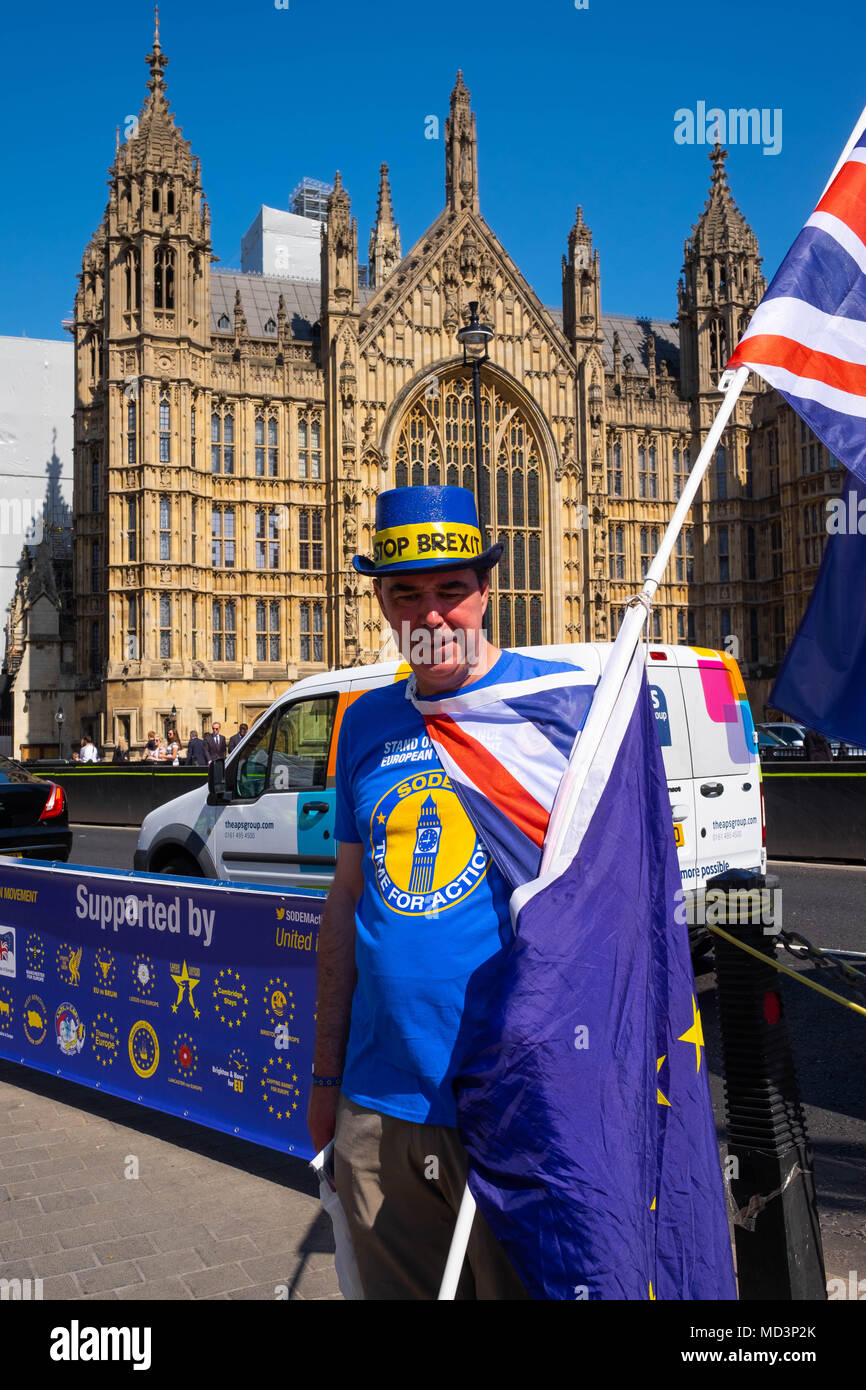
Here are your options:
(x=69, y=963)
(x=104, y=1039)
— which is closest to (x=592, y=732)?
(x=104, y=1039)

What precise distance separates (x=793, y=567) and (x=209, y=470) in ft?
70.2

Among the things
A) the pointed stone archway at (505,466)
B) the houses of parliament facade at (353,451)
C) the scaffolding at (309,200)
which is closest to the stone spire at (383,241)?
the houses of parliament facade at (353,451)

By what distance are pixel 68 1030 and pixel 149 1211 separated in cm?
155

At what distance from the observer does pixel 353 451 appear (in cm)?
3822

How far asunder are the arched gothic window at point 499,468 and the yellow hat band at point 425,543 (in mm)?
36930

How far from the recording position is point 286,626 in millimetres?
38500

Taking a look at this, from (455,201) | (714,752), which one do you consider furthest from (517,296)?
(714,752)

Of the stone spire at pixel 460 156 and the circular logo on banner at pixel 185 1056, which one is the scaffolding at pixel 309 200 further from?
the circular logo on banner at pixel 185 1056

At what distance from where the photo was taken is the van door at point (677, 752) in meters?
6.89

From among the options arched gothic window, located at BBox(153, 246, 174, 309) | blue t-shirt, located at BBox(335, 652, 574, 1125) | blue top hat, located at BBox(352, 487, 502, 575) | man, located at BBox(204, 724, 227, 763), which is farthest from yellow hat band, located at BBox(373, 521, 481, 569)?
arched gothic window, located at BBox(153, 246, 174, 309)

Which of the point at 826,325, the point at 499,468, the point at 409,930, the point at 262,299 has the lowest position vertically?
the point at 409,930

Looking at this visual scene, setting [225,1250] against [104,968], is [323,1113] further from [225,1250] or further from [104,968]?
[104,968]

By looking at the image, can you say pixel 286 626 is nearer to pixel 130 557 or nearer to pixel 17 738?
pixel 130 557

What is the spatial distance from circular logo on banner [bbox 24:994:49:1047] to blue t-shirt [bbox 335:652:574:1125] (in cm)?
400
